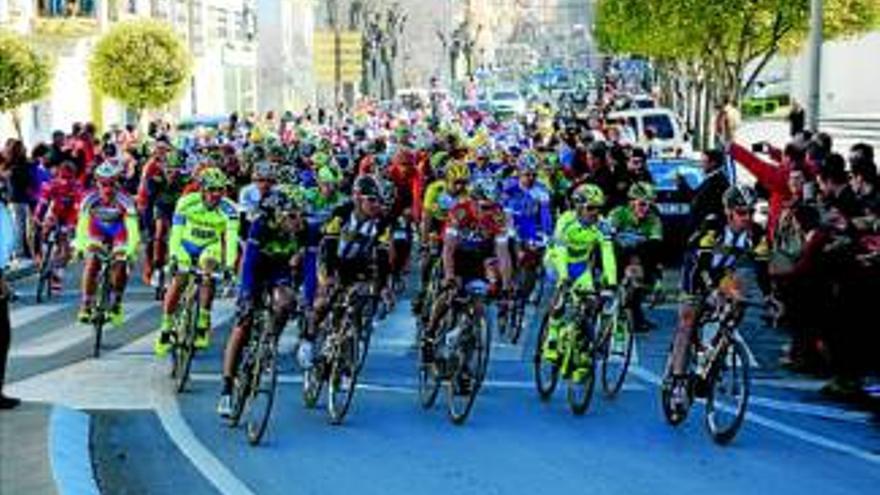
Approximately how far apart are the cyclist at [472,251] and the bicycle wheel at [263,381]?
171cm

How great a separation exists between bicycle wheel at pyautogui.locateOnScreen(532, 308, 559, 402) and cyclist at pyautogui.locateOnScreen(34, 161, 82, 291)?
9.00m

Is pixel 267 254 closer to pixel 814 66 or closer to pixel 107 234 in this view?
pixel 107 234

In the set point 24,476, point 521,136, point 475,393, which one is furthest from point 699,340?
point 521,136

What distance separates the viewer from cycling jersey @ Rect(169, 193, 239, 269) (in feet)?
49.5

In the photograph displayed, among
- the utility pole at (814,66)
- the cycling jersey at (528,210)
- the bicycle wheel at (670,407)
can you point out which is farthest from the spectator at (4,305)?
the utility pole at (814,66)

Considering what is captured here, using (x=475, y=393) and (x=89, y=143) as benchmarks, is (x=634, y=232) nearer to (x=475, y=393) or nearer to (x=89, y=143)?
(x=475, y=393)

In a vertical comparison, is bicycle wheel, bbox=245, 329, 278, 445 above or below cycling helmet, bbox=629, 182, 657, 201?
below

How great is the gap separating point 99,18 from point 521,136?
20944mm

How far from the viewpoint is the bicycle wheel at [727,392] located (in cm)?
1220

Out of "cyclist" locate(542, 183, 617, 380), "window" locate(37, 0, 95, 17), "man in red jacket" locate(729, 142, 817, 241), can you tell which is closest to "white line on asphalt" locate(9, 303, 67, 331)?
"cyclist" locate(542, 183, 617, 380)

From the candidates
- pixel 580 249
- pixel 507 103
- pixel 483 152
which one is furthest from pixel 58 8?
pixel 580 249

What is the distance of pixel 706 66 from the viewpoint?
50.5 meters

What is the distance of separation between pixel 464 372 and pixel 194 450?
7.62 ft

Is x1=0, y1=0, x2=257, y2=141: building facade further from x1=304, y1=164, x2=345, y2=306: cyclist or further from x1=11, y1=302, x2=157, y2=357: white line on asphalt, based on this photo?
x1=304, y1=164, x2=345, y2=306: cyclist
